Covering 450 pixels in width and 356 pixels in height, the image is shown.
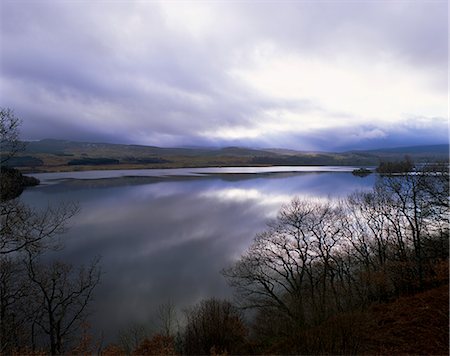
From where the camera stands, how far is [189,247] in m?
27.8

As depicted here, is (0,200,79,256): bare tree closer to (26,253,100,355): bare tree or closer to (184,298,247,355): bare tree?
(26,253,100,355): bare tree

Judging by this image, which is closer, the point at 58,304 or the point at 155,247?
the point at 58,304

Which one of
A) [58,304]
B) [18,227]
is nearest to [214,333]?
[58,304]

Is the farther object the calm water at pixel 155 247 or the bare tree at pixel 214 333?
the calm water at pixel 155 247

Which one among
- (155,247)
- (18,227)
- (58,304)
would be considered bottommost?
(155,247)

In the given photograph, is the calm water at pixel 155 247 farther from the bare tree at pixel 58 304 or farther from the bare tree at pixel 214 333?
the bare tree at pixel 214 333

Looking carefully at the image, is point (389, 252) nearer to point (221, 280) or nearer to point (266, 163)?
point (221, 280)

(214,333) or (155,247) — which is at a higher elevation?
(214,333)

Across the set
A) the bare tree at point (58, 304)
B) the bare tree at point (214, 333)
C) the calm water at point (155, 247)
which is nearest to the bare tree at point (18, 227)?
the bare tree at point (58, 304)

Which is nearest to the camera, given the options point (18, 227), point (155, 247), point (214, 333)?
point (18, 227)

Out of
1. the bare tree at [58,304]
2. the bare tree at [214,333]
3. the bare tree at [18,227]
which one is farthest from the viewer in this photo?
the bare tree at [58,304]

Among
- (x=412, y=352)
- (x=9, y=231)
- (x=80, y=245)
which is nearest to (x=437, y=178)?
(x=412, y=352)

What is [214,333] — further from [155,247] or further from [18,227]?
[155,247]

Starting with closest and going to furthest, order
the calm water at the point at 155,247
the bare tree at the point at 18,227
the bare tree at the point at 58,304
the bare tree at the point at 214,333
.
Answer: the bare tree at the point at 18,227 < the bare tree at the point at 214,333 < the bare tree at the point at 58,304 < the calm water at the point at 155,247
